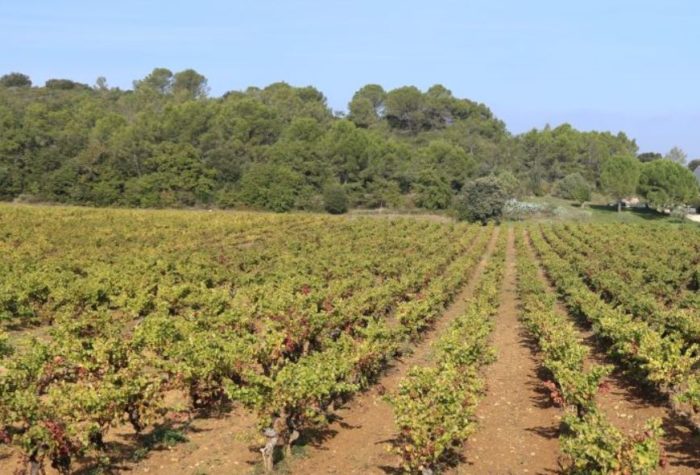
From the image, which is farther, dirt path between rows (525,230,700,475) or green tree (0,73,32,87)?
green tree (0,73,32,87)

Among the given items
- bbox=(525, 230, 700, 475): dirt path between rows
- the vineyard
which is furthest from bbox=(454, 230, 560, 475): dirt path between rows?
bbox=(525, 230, 700, 475): dirt path between rows

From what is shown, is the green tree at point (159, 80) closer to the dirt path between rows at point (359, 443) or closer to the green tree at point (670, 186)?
the green tree at point (670, 186)

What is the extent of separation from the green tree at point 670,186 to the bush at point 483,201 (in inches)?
1001

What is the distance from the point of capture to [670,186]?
86.9 metres

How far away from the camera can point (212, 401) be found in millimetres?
14156

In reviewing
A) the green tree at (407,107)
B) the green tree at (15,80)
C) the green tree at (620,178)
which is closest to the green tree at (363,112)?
the green tree at (407,107)

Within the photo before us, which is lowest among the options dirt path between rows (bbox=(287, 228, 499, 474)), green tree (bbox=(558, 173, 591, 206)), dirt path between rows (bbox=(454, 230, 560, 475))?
dirt path between rows (bbox=(287, 228, 499, 474))

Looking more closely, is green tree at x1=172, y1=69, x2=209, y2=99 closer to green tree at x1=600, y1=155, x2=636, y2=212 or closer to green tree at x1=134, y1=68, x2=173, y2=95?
green tree at x1=134, y1=68, x2=173, y2=95

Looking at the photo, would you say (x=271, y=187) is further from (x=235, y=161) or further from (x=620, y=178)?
(x=620, y=178)

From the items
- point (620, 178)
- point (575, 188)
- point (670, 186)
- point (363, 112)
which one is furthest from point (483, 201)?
point (363, 112)

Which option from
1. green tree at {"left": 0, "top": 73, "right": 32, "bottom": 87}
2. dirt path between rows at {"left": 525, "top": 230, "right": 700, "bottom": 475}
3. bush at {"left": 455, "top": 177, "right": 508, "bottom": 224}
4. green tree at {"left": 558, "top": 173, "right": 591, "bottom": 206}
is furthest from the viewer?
green tree at {"left": 0, "top": 73, "right": 32, "bottom": 87}

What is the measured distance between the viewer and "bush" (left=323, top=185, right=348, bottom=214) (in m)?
87.7

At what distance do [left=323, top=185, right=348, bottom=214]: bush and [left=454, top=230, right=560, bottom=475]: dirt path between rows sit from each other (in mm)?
66275

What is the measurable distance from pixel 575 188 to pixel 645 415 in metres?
98.3
